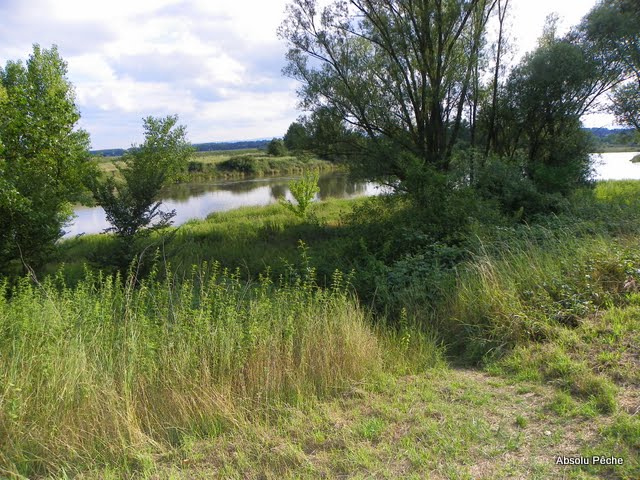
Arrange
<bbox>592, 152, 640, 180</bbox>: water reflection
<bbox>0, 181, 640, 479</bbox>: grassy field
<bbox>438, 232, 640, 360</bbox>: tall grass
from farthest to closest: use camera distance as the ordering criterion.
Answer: <bbox>592, 152, 640, 180</bbox>: water reflection < <bbox>438, 232, 640, 360</bbox>: tall grass < <bbox>0, 181, 640, 479</bbox>: grassy field

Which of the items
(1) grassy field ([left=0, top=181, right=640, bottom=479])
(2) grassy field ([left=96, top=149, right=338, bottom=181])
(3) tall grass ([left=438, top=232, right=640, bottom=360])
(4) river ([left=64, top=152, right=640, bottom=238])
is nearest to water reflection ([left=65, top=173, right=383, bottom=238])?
(4) river ([left=64, top=152, right=640, bottom=238])

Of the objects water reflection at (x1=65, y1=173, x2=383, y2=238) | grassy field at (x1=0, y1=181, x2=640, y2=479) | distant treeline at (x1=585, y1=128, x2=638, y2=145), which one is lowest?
grassy field at (x1=0, y1=181, x2=640, y2=479)

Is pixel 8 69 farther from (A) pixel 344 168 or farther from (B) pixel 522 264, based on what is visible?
(B) pixel 522 264

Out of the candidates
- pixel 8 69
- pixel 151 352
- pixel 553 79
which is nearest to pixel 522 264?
pixel 151 352

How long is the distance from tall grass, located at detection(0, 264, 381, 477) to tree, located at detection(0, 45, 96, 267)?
448 cm

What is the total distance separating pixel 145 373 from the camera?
142 inches

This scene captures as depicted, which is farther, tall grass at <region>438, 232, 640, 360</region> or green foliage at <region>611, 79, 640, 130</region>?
green foliage at <region>611, 79, 640, 130</region>

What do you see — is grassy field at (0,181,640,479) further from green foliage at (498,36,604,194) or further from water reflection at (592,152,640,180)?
water reflection at (592,152,640,180)

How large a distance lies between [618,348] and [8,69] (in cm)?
1776

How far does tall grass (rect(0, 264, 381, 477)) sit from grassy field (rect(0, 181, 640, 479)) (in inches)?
0.6

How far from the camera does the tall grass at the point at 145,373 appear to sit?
3.03m

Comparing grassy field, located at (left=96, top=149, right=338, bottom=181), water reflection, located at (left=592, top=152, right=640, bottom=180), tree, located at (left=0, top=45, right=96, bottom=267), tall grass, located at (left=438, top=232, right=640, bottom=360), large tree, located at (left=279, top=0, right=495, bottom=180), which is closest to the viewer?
tall grass, located at (left=438, top=232, right=640, bottom=360)

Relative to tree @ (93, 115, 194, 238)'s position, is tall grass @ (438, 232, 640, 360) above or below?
below

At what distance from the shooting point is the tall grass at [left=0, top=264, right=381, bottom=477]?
303 centimetres
